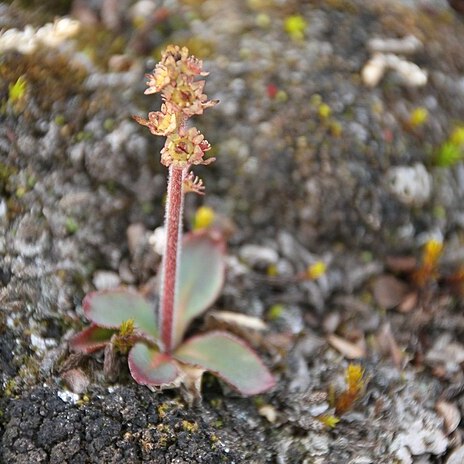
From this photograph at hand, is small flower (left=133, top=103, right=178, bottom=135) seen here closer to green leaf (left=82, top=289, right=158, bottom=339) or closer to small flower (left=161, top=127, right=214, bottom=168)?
small flower (left=161, top=127, right=214, bottom=168)

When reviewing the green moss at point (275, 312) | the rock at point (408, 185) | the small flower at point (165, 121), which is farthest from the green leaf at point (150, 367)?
the rock at point (408, 185)

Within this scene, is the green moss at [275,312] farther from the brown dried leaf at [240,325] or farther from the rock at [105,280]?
the rock at [105,280]

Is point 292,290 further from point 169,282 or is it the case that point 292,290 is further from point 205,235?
point 169,282

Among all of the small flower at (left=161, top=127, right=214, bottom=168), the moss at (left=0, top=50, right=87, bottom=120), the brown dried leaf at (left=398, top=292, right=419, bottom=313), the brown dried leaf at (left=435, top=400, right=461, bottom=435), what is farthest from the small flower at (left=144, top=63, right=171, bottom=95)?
the brown dried leaf at (left=435, top=400, right=461, bottom=435)

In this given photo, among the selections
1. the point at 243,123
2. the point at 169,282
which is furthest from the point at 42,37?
the point at 169,282

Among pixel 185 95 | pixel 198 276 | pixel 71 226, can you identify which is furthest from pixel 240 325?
pixel 185 95

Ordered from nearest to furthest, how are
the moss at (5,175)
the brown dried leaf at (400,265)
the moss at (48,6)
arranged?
1. the moss at (5,175)
2. the brown dried leaf at (400,265)
3. the moss at (48,6)

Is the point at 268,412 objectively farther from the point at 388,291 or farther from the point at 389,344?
the point at 388,291
